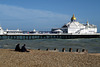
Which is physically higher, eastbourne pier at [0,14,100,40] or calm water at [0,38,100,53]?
eastbourne pier at [0,14,100,40]

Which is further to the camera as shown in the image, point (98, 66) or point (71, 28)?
point (71, 28)

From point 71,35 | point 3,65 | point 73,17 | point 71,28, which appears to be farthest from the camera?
point 73,17

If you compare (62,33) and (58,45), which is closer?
(58,45)

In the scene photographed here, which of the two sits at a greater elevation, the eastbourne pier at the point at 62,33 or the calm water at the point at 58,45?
the eastbourne pier at the point at 62,33

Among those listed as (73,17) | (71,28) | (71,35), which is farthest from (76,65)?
(73,17)

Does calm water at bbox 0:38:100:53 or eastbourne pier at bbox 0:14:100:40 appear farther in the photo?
eastbourne pier at bbox 0:14:100:40

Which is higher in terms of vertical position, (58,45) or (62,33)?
(62,33)

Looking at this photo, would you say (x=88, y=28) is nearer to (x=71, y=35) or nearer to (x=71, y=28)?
(x=71, y=28)

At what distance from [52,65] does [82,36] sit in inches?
1660

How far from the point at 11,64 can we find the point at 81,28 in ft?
173

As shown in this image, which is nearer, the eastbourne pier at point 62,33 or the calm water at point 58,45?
the calm water at point 58,45

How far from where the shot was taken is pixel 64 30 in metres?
61.7

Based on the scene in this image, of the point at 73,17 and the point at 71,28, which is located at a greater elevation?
the point at 73,17

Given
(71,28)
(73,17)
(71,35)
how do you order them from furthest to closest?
(73,17), (71,28), (71,35)
